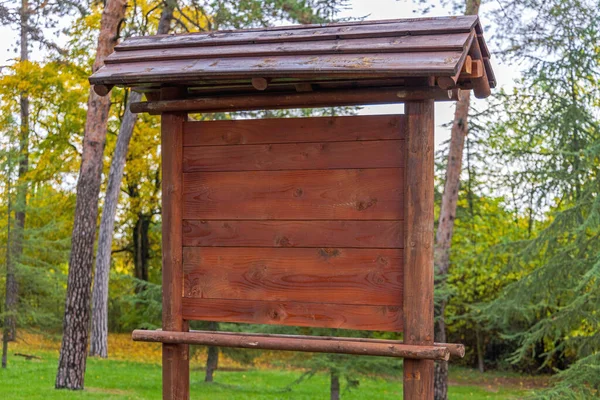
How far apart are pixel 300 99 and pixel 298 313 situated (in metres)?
1.35

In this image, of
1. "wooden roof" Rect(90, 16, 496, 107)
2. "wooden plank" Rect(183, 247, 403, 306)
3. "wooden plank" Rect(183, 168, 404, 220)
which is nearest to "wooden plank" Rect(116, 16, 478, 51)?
"wooden roof" Rect(90, 16, 496, 107)

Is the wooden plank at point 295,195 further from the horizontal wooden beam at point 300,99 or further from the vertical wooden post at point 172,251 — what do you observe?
the horizontal wooden beam at point 300,99

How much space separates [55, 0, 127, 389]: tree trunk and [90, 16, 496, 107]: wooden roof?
5.95 metres

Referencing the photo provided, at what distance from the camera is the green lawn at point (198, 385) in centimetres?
1147

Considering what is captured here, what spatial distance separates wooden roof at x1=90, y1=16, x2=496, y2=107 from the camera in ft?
14.7

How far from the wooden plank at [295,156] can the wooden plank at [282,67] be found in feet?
1.88

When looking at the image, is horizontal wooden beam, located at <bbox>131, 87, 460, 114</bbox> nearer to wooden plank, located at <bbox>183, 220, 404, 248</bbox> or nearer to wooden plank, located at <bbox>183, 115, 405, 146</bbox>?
wooden plank, located at <bbox>183, 115, 405, 146</bbox>

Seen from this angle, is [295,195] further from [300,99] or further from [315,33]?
[315,33]

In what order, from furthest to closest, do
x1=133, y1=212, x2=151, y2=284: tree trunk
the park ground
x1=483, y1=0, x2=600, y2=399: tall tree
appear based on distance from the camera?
x1=133, y1=212, x2=151, y2=284: tree trunk
the park ground
x1=483, y1=0, x2=600, y2=399: tall tree

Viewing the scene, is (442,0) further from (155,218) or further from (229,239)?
(155,218)

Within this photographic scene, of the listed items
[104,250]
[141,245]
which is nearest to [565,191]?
[104,250]

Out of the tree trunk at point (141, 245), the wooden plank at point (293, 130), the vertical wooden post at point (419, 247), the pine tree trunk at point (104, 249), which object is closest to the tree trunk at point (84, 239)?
the pine tree trunk at point (104, 249)

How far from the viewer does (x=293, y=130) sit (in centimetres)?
511

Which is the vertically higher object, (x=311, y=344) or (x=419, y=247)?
(x=419, y=247)
